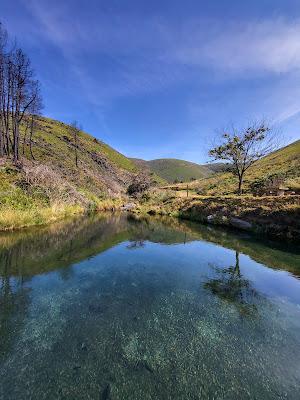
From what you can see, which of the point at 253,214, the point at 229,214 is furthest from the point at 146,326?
the point at 229,214

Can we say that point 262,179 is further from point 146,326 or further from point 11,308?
point 11,308

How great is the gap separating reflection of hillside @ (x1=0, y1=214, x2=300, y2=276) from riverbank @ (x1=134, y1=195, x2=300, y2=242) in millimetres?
2352

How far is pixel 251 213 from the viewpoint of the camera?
2311 cm

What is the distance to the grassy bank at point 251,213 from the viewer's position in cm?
1907

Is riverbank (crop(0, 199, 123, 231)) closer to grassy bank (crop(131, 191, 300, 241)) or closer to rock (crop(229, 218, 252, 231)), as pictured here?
grassy bank (crop(131, 191, 300, 241))

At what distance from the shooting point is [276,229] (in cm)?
1944

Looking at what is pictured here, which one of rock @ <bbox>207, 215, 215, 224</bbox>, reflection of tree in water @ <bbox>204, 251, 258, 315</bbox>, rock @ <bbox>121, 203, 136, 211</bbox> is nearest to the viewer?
reflection of tree in water @ <bbox>204, 251, 258, 315</bbox>

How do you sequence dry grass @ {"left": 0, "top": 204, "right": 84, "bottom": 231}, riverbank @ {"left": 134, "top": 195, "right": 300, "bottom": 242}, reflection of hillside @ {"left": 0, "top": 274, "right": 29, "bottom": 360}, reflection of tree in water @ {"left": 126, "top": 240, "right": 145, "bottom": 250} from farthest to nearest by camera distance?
riverbank @ {"left": 134, "top": 195, "right": 300, "bottom": 242}, dry grass @ {"left": 0, "top": 204, "right": 84, "bottom": 231}, reflection of tree in water @ {"left": 126, "top": 240, "right": 145, "bottom": 250}, reflection of hillside @ {"left": 0, "top": 274, "right": 29, "bottom": 360}

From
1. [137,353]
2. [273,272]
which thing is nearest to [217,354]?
[137,353]

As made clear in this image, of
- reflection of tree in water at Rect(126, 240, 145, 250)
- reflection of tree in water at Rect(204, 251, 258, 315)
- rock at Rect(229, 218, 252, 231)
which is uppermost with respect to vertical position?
rock at Rect(229, 218, 252, 231)

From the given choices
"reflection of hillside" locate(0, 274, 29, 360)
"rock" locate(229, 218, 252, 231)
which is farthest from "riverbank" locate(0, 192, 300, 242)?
"reflection of hillside" locate(0, 274, 29, 360)

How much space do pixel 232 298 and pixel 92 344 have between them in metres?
4.93

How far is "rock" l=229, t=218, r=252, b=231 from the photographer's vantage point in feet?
72.2

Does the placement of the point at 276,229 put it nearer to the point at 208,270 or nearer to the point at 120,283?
the point at 208,270
